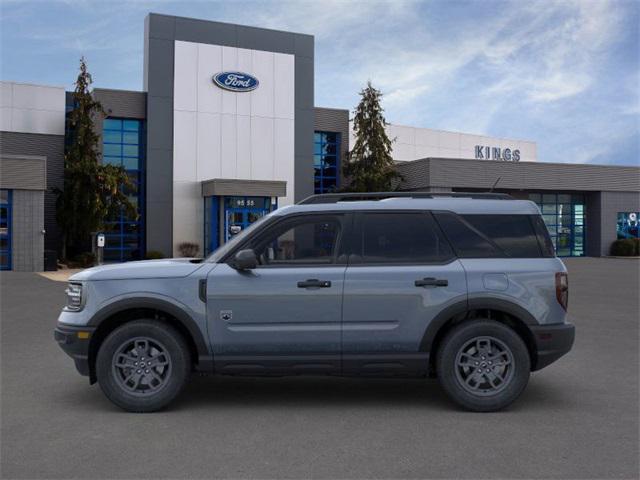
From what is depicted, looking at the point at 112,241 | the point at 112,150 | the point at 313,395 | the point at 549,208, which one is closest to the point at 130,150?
the point at 112,150

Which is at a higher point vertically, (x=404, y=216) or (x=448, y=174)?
(x=448, y=174)

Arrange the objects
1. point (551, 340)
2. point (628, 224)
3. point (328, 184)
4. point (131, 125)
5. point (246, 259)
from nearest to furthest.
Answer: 1. point (246, 259)
2. point (551, 340)
3. point (131, 125)
4. point (328, 184)
5. point (628, 224)

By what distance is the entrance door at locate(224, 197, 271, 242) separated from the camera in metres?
32.7

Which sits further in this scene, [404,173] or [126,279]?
[404,173]

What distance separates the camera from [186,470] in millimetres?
4406

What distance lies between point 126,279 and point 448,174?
1181 inches

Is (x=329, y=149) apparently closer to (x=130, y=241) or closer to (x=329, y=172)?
(x=329, y=172)

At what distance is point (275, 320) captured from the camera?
5867 millimetres

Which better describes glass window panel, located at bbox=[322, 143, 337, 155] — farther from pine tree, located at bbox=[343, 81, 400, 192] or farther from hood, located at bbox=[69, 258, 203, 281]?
hood, located at bbox=[69, 258, 203, 281]

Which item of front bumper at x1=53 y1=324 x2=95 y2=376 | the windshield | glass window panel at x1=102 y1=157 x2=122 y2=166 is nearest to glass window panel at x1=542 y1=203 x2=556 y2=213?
glass window panel at x1=102 y1=157 x2=122 y2=166

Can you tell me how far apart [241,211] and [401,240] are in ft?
89.3

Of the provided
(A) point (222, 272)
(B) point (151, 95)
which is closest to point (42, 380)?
(A) point (222, 272)

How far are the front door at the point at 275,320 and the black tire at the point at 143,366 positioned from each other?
356 millimetres

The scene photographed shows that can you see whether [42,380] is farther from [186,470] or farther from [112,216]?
[112,216]
